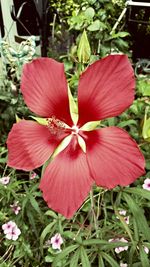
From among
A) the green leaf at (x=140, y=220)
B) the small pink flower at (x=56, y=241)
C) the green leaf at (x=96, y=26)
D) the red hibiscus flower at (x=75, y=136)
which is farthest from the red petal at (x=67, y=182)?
the green leaf at (x=96, y=26)

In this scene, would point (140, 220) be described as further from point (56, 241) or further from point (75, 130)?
point (56, 241)

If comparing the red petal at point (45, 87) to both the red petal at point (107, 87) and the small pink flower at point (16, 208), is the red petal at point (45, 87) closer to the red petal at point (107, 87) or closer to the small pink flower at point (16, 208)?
the red petal at point (107, 87)

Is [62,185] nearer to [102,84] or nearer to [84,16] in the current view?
[102,84]

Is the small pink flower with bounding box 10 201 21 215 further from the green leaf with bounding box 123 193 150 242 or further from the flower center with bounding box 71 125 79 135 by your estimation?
the flower center with bounding box 71 125 79 135

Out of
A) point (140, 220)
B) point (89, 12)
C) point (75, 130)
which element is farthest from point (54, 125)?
point (89, 12)

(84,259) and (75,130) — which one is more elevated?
(75,130)

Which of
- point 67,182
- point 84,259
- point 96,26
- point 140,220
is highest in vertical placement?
point 96,26

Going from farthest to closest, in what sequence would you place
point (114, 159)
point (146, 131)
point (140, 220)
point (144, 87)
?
1. point (144, 87)
2. point (140, 220)
3. point (146, 131)
4. point (114, 159)

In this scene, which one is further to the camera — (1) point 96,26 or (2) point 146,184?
(1) point 96,26

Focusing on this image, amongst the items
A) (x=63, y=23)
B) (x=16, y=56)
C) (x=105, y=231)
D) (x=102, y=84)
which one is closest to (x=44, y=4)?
(x=63, y=23)
